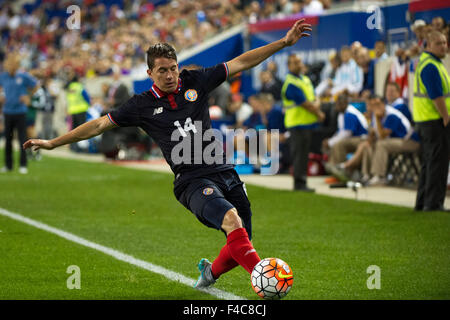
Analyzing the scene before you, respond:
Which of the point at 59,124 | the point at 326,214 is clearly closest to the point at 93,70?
the point at 59,124

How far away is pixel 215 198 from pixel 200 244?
9.97 feet

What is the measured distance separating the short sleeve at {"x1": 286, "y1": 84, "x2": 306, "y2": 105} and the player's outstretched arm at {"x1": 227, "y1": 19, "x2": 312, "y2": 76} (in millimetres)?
7759

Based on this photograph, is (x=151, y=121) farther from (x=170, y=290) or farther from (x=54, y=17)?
(x=54, y=17)

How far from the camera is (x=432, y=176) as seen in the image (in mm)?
10992

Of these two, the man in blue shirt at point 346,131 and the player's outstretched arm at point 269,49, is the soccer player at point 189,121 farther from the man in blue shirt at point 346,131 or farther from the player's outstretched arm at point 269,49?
the man in blue shirt at point 346,131

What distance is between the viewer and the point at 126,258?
8.24 meters

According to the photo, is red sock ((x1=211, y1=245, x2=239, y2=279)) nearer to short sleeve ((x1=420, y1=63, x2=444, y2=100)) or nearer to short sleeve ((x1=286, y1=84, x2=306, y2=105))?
short sleeve ((x1=420, y1=63, x2=444, y2=100))

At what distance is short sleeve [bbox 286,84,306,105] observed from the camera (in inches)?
563

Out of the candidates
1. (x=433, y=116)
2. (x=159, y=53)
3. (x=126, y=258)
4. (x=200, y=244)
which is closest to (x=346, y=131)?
(x=433, y=116)

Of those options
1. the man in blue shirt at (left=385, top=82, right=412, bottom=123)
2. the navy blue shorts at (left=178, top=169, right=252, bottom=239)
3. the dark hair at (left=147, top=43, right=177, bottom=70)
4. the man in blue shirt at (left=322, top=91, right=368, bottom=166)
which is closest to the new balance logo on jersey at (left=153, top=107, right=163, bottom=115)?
the dark hair at (left=147, top=43, right=177, bottom=70)

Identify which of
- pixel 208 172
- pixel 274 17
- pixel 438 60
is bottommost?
pixel 208 172
